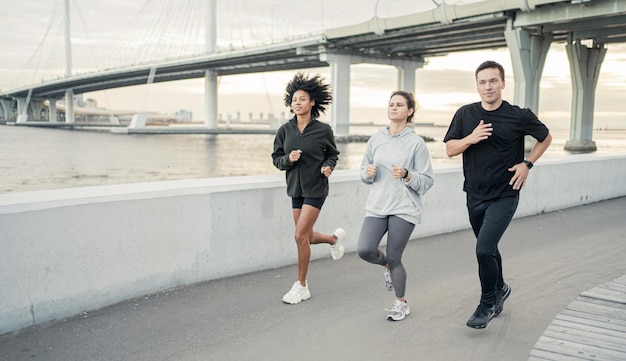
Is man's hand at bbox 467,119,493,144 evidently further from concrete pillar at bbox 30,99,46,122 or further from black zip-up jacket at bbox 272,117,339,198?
concrete pillar at bbox 30,99,46,122

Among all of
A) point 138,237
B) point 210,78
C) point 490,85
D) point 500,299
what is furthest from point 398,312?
point 210,78

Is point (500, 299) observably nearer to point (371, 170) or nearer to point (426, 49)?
point (371, 170)

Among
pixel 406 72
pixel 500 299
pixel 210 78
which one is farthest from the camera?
pixel 210 78

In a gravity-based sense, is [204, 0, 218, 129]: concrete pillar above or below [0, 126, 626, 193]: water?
above

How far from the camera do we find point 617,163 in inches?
462

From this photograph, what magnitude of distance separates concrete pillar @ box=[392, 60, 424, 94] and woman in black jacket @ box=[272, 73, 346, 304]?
65968 millimetres

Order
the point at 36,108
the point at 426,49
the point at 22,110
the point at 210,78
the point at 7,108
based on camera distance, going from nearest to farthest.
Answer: the point at 426,49 < the point at 210,78 < the point at 22,110 < the point at 7,108 < the point at 36,108

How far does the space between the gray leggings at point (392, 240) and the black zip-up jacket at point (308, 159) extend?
63cm

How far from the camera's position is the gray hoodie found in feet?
13.9

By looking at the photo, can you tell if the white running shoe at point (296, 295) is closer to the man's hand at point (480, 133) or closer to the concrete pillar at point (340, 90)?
the man's hand at point (480, 133)

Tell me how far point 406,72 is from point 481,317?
6817cm

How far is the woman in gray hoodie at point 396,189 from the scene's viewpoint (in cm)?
425

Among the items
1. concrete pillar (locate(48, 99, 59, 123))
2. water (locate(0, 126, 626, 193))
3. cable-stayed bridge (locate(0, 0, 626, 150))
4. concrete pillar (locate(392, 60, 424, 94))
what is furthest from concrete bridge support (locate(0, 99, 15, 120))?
concrete pillar (locate(392, 60, 424, 94))

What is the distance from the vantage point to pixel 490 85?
13.1 feet
